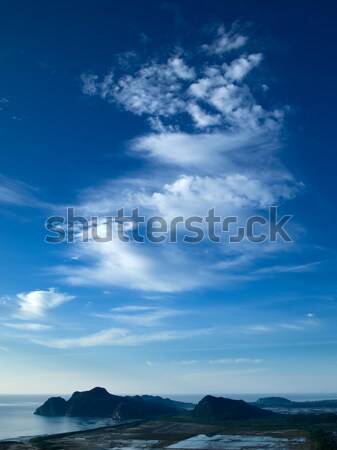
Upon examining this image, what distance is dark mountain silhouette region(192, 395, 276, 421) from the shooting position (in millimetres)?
123956

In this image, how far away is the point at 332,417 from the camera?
Result: 100m

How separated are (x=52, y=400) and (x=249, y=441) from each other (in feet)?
437

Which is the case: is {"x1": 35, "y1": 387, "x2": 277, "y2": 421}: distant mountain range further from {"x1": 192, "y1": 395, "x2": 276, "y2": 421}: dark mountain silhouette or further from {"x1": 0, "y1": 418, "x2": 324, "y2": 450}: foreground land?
{"x1": 0, "y1": 418, "x2": 324, "y2": 450}: foreground land

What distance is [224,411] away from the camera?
131 meters

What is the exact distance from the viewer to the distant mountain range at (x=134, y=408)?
12975cm

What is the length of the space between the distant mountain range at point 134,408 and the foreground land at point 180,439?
101ft

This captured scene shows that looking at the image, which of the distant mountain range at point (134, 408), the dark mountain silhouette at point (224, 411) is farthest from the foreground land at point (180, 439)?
the distant mountain range at point (134, 408)

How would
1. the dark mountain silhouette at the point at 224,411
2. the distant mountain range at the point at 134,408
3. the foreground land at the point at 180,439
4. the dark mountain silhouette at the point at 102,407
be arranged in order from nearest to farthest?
the foreground land at the point at 180,439 → the dark mountain silhouette at the point at 224,411 → the distant mountain range at the point at 134,408 → the dark mountain silhouette at the point at 102,407

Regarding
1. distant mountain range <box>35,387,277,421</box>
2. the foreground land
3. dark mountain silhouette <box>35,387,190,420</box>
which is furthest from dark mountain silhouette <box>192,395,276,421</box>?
the foreground land

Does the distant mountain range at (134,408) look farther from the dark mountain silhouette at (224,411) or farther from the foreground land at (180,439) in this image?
the foreground land at (180,439)

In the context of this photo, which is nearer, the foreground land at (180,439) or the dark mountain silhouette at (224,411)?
the foreground land at (180,439)

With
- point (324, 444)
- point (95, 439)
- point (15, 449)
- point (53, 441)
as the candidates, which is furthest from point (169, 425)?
point (324, 444)

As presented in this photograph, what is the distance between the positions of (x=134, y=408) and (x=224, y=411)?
36390 mm

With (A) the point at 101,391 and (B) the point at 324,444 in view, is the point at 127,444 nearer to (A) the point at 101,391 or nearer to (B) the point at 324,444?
(B) the point at 324,444
